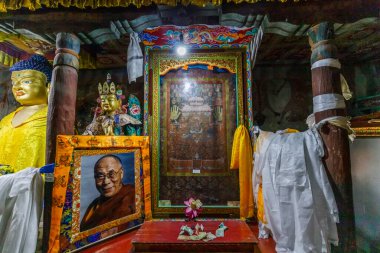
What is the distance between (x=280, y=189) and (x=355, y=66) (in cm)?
384

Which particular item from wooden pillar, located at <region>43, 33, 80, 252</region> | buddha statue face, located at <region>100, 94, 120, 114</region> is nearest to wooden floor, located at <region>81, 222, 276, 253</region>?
wooden pillar, located at <region>43, 33, 80, 252</region>

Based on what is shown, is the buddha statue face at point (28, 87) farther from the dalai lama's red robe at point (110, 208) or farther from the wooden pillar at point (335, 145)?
the wooden pillar at point (335, 145)

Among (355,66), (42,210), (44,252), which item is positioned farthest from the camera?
(355,66)

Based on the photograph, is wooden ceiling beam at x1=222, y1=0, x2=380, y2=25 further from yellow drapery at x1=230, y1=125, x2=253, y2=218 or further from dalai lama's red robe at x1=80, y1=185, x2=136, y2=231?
dalai lama's red robe at x1=80, y1=185, x2=136, y2=231

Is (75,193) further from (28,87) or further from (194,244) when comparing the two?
(28,87)

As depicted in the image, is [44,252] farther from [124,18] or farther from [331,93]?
[331,93]

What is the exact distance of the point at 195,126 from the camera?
3.65m

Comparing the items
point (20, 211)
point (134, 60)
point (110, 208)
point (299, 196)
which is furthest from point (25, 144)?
point (299, 196)

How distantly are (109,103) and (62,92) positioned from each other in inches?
26.3

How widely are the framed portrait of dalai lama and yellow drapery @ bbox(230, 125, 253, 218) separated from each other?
193 millimetres

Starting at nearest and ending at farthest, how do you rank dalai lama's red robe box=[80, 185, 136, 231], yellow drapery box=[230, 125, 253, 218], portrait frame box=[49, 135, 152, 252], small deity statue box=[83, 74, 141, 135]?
portrait frame box=[49, 135, 152, 252] < dalai lama's red robe box=[80, 185, 136, 231] < small deity statue box=[83, 74, 141, 135] < yellow drapery box=[230, 125, 253, 218]

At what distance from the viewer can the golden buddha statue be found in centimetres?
280

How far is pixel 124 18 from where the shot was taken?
2617 mm

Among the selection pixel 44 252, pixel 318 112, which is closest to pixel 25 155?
pixel 44 252
